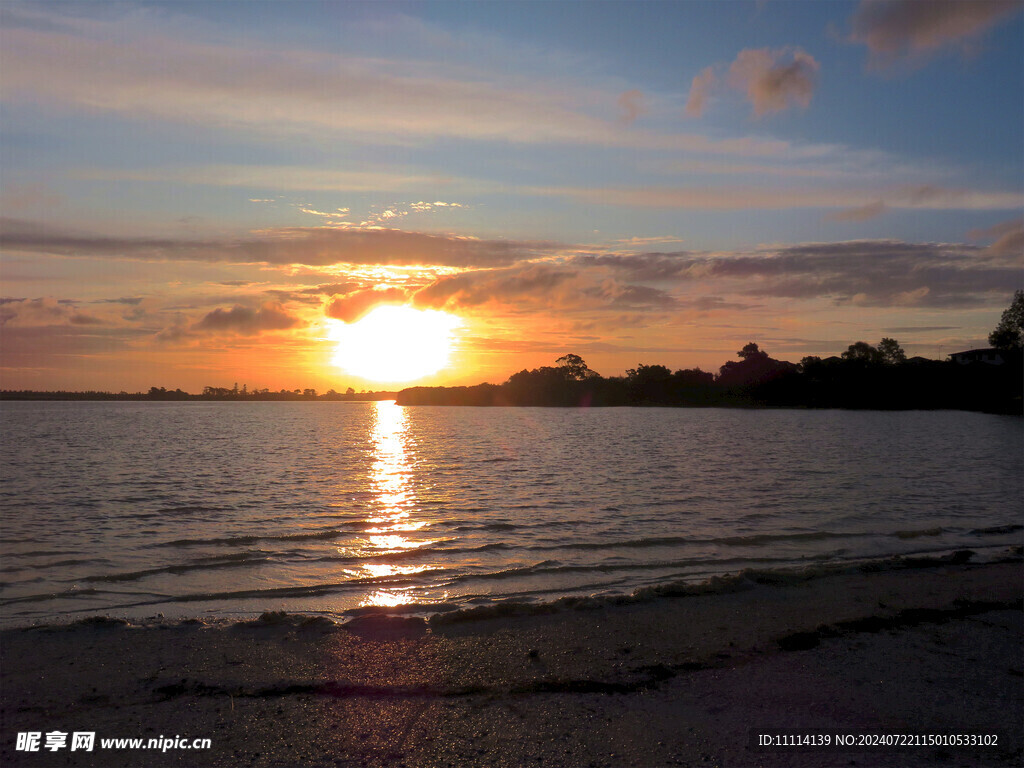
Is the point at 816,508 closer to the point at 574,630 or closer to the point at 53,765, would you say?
the point at 574,630

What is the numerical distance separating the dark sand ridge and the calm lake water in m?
2.26

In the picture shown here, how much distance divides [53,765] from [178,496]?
20025mm

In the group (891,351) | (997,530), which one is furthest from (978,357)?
(997,530)

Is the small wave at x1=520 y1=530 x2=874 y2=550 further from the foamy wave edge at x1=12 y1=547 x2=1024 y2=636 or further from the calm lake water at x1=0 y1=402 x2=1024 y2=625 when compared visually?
the foamy wave edge at x1=12 y1=547 x2=1024 y2=636

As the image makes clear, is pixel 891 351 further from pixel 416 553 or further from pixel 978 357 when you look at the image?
pixel 416 553

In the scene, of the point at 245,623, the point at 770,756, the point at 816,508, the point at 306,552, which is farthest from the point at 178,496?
the point at 770,756

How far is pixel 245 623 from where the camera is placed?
31.5 ft

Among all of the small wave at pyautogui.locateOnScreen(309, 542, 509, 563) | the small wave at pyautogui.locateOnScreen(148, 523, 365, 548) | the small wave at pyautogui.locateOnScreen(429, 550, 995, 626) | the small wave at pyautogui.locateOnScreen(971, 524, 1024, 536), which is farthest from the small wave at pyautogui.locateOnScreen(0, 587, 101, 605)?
the small wave at pyautogui.locateOnScreen(971, 524, 1024, 536)

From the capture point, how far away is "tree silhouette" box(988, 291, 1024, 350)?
117 metres

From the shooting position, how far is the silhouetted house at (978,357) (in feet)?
456

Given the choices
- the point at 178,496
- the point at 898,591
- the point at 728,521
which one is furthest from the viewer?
the point at 178,496

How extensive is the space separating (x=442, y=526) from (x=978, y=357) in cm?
16383

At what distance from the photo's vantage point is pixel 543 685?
23.6ft

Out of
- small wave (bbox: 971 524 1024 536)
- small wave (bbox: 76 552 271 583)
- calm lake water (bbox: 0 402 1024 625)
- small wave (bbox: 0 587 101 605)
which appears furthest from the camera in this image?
small wave (bbox: 971 524 1024 536)
